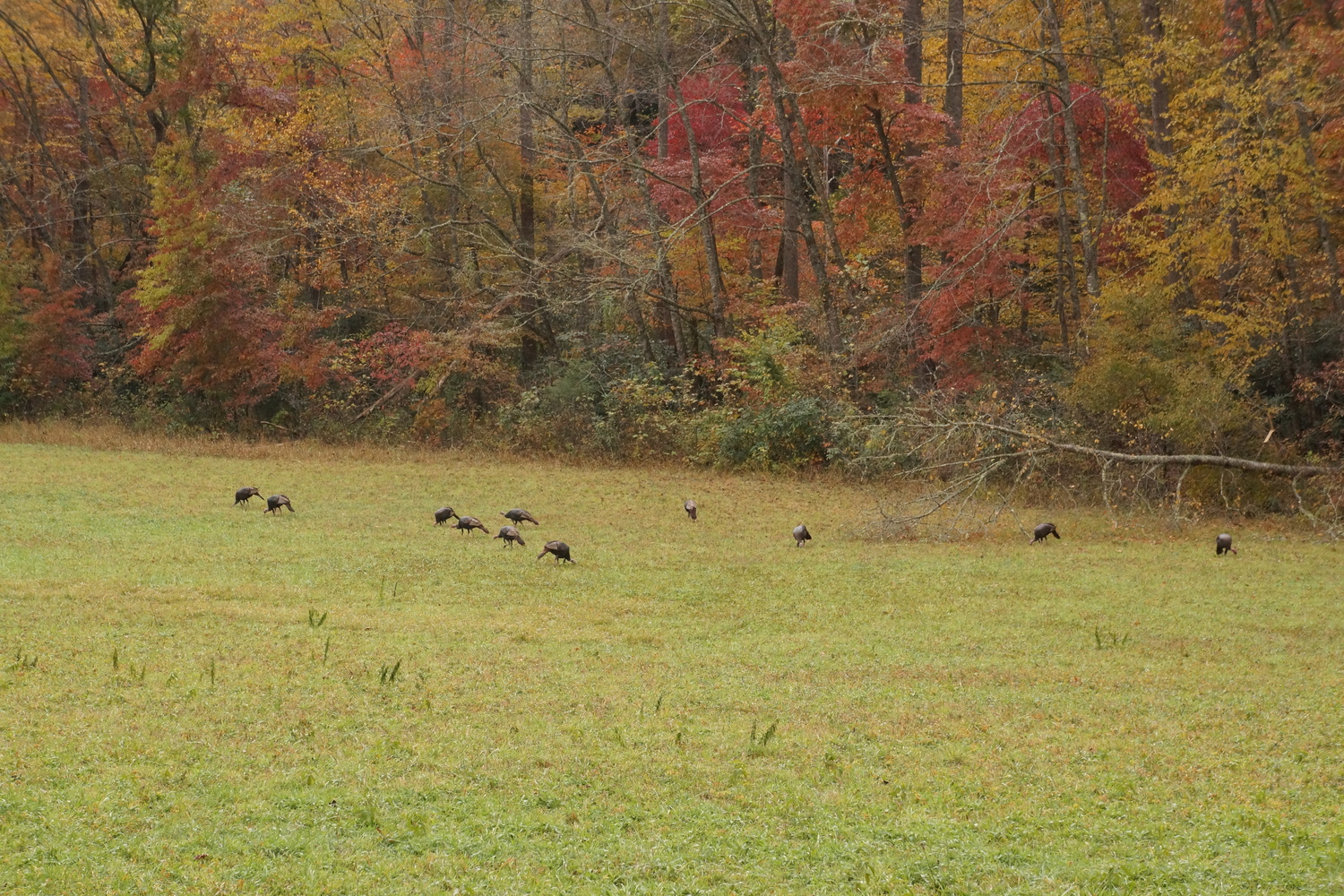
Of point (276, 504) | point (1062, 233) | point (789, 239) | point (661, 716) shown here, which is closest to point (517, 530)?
point (276, 504)

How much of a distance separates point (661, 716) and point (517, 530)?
348 inches

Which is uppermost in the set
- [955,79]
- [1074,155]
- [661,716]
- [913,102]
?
[955,79]

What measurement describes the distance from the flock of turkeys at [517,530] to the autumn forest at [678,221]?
11.0 feet

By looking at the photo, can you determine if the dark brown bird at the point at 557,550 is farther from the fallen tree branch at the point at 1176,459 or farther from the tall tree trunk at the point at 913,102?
the tall tree trunk at the point at 913,102

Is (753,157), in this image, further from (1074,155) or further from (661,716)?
(661,716)

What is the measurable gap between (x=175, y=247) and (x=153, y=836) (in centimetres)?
2633

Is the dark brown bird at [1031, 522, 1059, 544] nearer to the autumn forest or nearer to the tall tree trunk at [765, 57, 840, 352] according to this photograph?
the autumn forest

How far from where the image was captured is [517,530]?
667 inches

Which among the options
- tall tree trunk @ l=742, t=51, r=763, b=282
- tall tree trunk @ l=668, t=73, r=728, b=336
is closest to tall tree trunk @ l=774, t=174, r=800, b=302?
tall tree trunk @ l=742, t=51, r=763, b=282

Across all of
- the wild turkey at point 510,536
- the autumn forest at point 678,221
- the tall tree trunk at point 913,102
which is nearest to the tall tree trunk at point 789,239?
the autumn forest at point 678,221

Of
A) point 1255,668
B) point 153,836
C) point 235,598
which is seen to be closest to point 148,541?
point 235,598

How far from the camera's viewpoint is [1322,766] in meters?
7.50

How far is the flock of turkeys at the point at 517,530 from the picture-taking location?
15374mm

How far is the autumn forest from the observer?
20.4 metres
